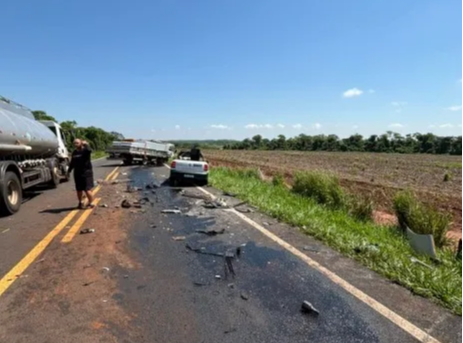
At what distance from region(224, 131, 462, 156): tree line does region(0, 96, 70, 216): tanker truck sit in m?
98.5

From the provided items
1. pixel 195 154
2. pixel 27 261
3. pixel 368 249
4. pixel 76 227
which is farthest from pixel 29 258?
pixel 195 154

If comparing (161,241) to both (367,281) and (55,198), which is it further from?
(55,198)

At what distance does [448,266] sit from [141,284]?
4524mm

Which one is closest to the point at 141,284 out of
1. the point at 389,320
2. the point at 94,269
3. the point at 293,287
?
the point at 94,269

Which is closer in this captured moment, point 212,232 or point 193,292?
point 193,292

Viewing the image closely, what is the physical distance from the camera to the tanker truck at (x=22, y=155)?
29.9ft

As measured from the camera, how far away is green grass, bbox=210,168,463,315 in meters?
4.49

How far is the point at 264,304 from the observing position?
403 cm

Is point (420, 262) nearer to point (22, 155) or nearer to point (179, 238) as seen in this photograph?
point (179, 238)

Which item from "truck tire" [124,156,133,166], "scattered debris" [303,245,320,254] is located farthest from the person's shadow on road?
"truck tire" [124,156,133,166]

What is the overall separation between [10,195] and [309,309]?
27.2ft

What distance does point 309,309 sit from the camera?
3.90 meters

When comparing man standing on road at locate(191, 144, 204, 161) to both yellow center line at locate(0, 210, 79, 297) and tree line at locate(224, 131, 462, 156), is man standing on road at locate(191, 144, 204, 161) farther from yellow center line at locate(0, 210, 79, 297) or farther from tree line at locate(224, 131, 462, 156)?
tree line at locate(224, 131, 462, 156)

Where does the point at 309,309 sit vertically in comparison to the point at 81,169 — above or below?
below
